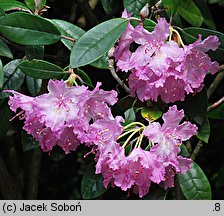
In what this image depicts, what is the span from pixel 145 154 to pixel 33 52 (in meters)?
0.43

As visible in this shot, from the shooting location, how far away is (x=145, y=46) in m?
1.25

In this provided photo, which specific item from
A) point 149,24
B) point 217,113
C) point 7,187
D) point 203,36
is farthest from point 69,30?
point 7,187

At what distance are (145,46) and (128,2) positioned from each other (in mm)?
175

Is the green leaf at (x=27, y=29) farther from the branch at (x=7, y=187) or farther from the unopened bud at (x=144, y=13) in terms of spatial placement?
the branch at (x=7, y=187)

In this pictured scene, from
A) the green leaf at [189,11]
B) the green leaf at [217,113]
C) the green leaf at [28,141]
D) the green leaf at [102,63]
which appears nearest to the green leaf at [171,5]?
the green leaf at [189,11]

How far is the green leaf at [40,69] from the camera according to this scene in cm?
130

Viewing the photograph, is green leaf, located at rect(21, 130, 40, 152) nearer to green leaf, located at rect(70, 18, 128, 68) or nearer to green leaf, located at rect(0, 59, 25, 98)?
green leaf, located at rect(0, 59, 25, 98)

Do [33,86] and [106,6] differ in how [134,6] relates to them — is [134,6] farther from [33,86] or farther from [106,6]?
[33,86]

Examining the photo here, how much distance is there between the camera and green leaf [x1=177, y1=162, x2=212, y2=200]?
1.41m

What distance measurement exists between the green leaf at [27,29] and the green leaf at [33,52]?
0.12m

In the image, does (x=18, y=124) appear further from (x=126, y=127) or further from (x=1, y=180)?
(x=126, y=127)

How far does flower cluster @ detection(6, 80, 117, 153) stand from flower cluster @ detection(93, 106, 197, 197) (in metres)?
0.05

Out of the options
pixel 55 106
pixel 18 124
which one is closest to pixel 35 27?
pixel 55 106

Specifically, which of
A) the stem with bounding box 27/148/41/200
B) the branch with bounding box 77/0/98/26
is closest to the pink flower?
the branch with bounding box 77/0/98/26
